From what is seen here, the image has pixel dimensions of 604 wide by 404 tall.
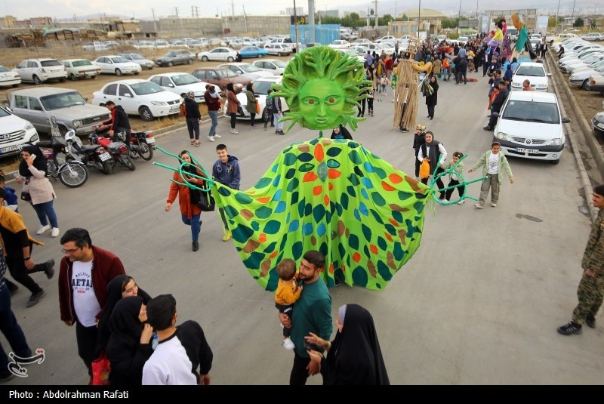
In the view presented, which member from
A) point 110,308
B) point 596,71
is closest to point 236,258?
point 110,308

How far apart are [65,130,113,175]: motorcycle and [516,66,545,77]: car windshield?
729 inches

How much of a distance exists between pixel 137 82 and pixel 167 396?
15.7 m

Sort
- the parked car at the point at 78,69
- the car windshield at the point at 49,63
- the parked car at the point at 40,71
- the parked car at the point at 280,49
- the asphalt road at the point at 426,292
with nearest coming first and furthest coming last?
1. the asphalt road at the point at 426,292
2. the parked car at the point at 40,71
3. the car windshield at the point at 49,63
4. the parked car at the point at 78,69
5. the parked car at the point at 280,49

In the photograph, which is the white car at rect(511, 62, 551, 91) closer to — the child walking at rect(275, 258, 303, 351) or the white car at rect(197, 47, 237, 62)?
the child walking at rect(275, 258, 303, 351)

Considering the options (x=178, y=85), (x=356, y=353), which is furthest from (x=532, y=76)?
(x=356, y=353)

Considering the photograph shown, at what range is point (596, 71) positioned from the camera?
21.8 meters

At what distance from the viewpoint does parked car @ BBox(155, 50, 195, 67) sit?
33.9m

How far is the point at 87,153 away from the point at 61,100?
458 centimetres

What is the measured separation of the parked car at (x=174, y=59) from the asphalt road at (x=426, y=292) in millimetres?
27213

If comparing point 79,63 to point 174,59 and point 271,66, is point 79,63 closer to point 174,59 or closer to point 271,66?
point 174,59

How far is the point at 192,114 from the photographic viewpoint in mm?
12789

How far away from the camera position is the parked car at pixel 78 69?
26234 millimetres

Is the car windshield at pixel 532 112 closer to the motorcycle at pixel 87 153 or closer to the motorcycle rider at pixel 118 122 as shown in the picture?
the motorcycle rider at pixel 118 122

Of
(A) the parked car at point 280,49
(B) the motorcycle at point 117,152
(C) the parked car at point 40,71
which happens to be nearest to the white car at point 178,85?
(B) the motorcycle at point 117,152
